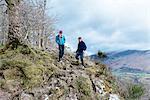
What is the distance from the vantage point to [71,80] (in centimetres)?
1980

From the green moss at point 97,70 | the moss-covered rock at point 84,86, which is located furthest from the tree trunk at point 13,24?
the moss-covered rock at point 84,86

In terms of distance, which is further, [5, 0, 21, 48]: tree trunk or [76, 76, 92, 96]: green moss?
[5, 0, 21, 48]: tree trunk

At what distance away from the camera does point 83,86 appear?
19797mm

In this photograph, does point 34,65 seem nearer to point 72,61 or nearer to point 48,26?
point 72,61

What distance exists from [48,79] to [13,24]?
436cm

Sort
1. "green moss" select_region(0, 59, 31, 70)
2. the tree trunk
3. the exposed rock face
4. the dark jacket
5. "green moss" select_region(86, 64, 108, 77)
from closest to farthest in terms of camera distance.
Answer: the exposed rock face → "green moss" select_region(0, 59, 31, 70) → "green moss" select_region(86, 64, 108, 77) → the tree trunk → the dark jacket

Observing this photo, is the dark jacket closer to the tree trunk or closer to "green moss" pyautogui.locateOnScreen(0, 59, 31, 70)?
"green moss" pyautogui.locateOnScreen(0, 59, 31, 70)

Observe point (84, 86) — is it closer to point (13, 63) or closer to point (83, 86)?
point (83, 86)

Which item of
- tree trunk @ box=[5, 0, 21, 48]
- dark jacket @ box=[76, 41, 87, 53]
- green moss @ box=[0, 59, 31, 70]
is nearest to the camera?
green moss @ box=[0, 59, 31, 70]

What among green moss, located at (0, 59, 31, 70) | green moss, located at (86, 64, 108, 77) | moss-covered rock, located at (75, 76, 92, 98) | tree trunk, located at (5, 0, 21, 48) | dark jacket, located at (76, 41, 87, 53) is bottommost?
moss-covered rock, located at (75, 76, 92, 98)

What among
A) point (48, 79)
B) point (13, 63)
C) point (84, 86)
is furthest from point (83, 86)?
point (13, 63)

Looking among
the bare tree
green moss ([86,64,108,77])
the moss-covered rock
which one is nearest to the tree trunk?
the bare tree

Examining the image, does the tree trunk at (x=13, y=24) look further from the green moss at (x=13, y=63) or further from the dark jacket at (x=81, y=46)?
the dark jacket at (x=81, y=46)

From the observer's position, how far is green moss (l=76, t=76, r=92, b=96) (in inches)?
773
